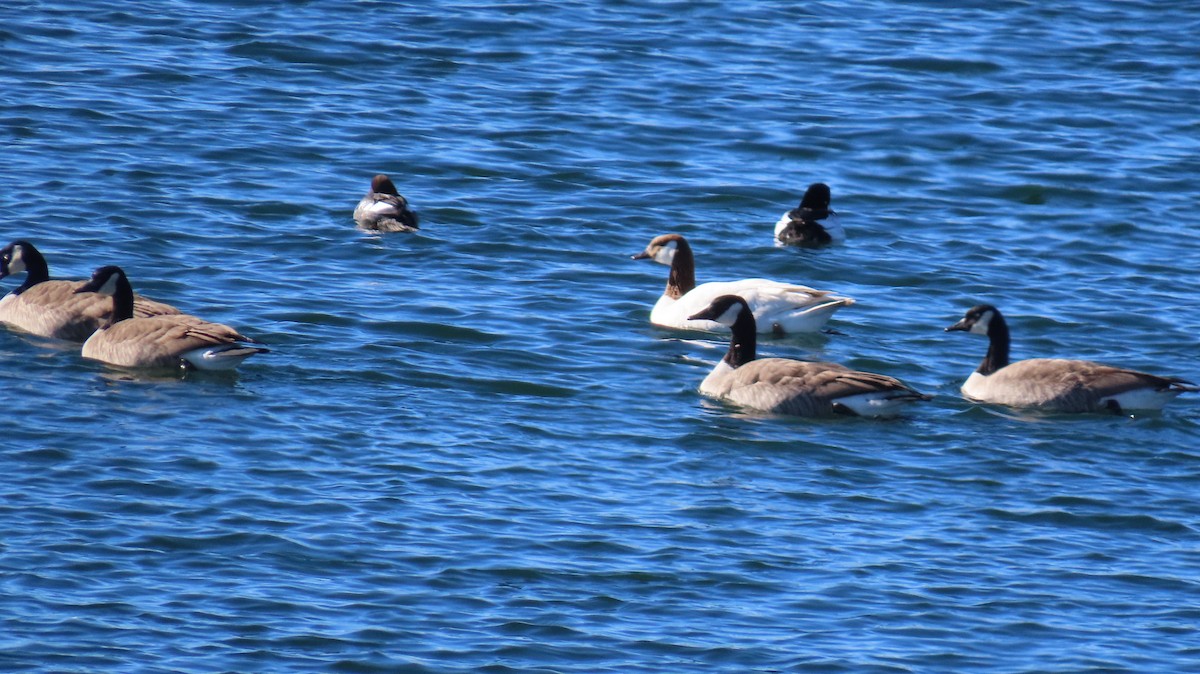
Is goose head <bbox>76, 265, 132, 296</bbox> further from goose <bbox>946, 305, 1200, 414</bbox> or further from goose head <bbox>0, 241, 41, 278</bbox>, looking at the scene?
goose <bbox>946, 305, 1200, 414</bbox>

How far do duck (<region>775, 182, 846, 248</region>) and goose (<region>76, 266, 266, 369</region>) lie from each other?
702 cm

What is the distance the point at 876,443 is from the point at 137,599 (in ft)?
19.4

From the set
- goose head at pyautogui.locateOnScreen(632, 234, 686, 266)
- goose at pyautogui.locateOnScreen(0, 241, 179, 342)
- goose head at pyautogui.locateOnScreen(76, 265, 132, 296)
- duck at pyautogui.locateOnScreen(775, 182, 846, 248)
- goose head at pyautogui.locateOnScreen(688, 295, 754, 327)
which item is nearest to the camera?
goose head at pyautogui.locateOnScreen(76, 265, 132, 296)

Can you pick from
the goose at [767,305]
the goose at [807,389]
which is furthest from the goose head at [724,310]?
the goose at [807,389]

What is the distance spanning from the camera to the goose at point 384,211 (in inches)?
762

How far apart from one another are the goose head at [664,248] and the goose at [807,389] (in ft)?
10.00

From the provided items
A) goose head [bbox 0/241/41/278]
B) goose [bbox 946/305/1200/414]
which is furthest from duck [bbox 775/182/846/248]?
goose head [bbox 0/241/41/278]

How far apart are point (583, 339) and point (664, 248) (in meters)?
2.02

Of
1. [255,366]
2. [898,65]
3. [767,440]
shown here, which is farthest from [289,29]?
[767,440]

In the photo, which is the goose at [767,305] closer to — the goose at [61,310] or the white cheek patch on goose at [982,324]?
the white cheek patch on goose at [982,324]

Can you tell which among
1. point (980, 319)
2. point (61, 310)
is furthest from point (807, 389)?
point (61, 310)

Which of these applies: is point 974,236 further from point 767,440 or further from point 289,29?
point 289,29

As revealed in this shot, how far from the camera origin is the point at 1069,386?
1484 cm

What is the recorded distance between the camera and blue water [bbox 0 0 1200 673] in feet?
35.1
